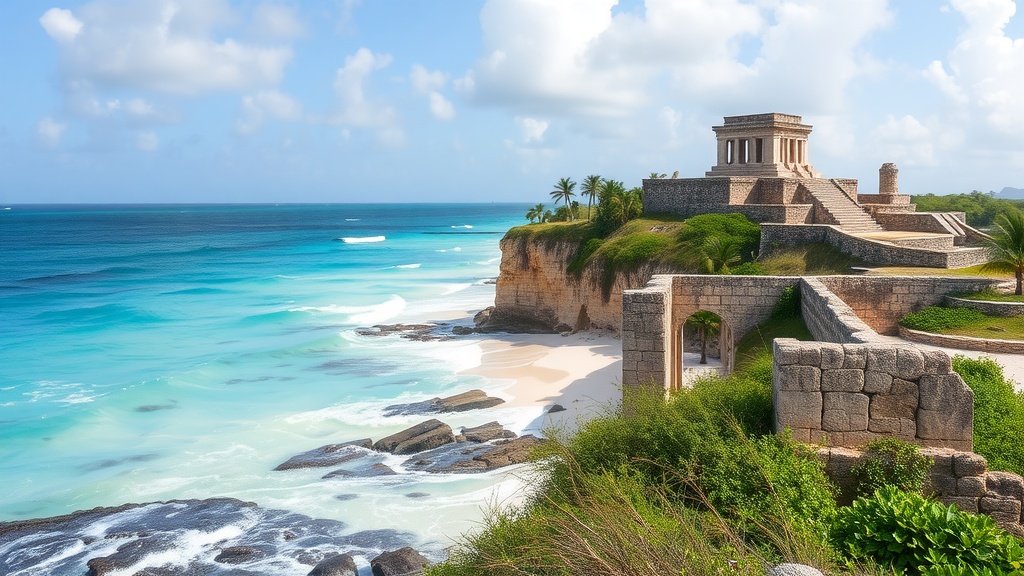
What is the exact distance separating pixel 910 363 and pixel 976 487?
123 centimetres

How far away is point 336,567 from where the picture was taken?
13.3 meters

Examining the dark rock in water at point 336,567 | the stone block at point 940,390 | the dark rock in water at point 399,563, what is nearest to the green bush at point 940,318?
the stone block at point 940,390

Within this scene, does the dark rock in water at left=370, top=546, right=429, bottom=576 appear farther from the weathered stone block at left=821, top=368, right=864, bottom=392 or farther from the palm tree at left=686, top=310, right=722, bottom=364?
the palm tree at left=686, top=310, right=722, bottom=364

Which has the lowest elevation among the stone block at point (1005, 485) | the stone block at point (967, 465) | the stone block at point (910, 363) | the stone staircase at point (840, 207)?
the stone block at point (1005, 485)

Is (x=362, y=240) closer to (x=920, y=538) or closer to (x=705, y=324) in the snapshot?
(x=705, y=324)

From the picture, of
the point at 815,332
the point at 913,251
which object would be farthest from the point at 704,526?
the point at 913,251

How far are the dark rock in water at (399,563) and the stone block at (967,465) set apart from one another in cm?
849

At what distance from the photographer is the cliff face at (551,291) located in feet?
117

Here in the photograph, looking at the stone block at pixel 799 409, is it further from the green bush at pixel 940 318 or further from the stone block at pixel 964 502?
the green bush at pixel 940 318

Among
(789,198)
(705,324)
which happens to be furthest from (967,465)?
(789,198)

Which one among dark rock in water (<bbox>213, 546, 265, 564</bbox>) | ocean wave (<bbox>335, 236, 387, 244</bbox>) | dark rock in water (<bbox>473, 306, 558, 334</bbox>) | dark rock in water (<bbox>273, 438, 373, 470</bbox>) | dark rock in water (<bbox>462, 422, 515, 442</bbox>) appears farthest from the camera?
ocean wave (<bbox>335, 236, 387, 244</bbox>)

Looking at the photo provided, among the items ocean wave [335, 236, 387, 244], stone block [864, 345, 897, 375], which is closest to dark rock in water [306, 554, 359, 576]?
stone block [864, 345, 897, 375]

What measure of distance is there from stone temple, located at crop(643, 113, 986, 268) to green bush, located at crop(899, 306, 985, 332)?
1068 centimetres

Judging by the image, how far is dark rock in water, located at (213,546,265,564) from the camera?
14.2 meters
